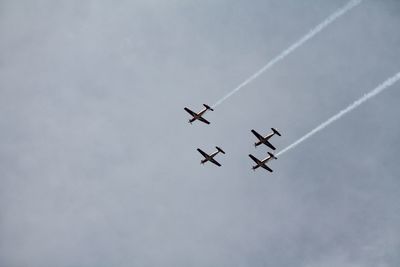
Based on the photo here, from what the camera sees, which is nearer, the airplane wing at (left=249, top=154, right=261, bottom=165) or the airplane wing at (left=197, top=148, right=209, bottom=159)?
the airplane wing at (left=249, top=154, right=261, bottom=165)

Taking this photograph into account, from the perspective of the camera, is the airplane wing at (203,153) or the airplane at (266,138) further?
the airplane wing at (203,153)

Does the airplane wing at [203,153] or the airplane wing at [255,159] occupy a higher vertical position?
the airplane wing at [203,153]

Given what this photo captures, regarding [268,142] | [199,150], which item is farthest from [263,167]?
[199,150]

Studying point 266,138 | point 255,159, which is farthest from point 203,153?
point 266,138

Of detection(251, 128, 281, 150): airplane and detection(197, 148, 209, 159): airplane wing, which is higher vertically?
detection(251, 128, 281, 150): airplane

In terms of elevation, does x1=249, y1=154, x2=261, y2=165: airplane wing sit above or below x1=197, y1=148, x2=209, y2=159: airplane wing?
below

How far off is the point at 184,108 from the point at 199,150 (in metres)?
8.85

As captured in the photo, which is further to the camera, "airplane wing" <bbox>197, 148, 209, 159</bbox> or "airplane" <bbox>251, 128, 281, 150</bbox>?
"airplane wing" <bbox>197, 148, 209, 159</bbox>

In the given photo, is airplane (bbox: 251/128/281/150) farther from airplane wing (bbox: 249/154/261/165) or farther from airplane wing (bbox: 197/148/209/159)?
airplane wing (bbox: 197/148/209/159)

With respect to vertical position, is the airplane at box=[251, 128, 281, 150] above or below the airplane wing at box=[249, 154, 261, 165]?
above

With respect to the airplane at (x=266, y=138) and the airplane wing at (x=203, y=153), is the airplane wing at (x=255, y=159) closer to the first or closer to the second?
the airplane at (x=266, y=138)

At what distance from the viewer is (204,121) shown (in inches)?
4016

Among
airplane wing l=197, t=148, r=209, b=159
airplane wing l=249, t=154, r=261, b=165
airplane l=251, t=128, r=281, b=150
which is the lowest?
airplane wing l=249, t=154, r=261, b=165

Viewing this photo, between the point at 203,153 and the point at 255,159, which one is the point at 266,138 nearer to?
the point at 255,159
